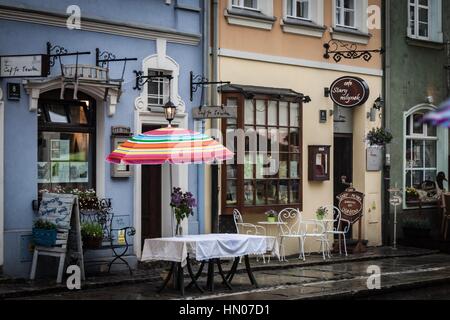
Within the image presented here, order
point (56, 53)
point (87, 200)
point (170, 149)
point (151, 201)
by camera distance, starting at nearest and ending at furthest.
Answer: point (170, 149), point (56, 53), point (87, 200), point (151, 201)

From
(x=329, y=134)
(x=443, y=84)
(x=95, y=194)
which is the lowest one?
(x=95, y=194)

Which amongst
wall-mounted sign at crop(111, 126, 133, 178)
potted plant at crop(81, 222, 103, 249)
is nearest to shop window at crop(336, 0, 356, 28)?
wall-mounted sign at crop(111, 126, 133, 178)

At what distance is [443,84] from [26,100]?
11.3 m

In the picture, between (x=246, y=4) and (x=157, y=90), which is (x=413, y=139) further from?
(x=157, y=90)

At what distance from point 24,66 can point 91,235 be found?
269 centimetres

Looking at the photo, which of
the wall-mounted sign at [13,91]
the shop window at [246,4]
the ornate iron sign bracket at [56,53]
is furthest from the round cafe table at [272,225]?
the wall-mounted sign at [13,91]

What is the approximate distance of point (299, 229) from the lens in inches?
674

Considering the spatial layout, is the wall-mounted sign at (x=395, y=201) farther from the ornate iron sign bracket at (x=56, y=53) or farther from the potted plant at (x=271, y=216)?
the ornate iron sign bracket at (x=56, y=53)

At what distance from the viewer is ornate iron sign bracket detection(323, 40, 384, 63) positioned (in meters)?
17.7

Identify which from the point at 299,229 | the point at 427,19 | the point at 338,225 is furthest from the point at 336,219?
the point at 427,19

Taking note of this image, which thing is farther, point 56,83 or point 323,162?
point 323,162

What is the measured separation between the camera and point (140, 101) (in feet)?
48.1
